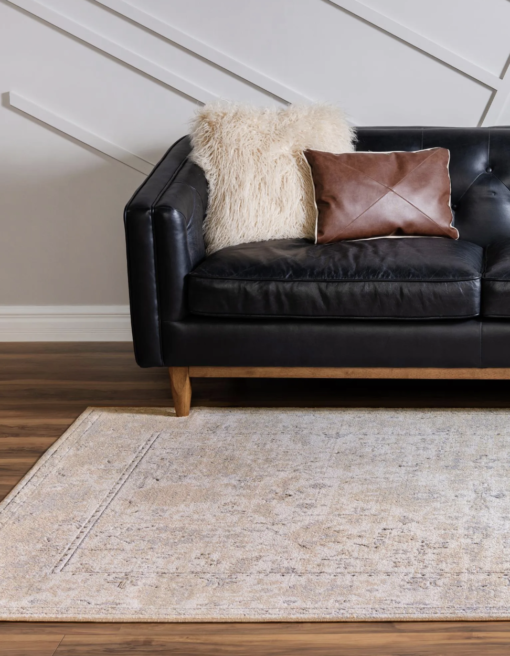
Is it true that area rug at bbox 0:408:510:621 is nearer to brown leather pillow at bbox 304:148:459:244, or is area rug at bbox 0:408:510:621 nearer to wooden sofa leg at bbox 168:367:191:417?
wooden sofa leg at bbox 168:367:191:417

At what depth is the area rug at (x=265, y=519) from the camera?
1.59 meters

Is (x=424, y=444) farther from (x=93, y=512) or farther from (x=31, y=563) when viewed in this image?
(x=31, y=563)

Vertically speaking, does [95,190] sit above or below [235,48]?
below

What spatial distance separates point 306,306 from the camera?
7.82 feet

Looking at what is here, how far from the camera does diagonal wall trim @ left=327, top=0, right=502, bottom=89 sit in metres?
3.11

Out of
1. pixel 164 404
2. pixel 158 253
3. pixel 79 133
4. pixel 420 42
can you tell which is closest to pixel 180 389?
pixel 164 404

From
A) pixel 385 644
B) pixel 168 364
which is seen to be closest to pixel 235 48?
pixel 168 364

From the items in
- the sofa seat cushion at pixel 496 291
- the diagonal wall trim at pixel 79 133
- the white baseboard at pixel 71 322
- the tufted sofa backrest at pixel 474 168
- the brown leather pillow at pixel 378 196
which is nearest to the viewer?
the sofa seat cushion at pixel 496 291

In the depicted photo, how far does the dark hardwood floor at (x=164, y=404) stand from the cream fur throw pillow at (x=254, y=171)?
56cm

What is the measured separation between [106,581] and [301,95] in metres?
2.23

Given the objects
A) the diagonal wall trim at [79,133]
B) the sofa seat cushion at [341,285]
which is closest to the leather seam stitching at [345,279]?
the sofa seat cushion at [341,285]

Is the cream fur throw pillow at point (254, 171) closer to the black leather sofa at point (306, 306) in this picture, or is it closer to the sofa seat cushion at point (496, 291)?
the black leather sofa at point (306, 306)

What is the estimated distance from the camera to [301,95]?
3246mm

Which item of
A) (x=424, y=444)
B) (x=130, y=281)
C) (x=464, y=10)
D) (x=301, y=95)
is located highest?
(x=464, y=10)
